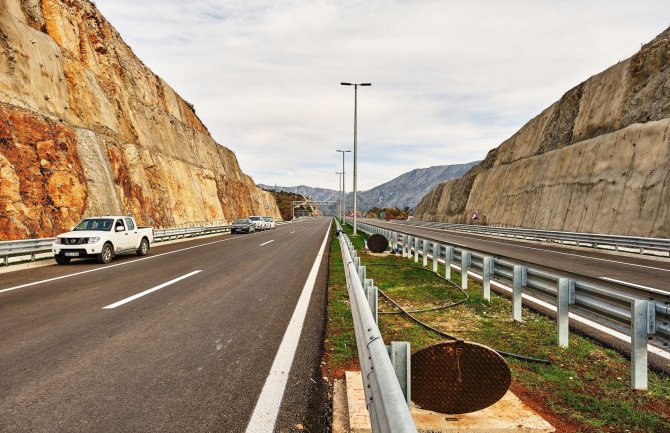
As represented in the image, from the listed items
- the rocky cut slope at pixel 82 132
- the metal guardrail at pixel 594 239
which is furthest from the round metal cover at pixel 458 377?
the rocky cut slope at pixel 82 132

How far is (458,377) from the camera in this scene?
3311 mm

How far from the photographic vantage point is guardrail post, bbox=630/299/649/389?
4008 millimetres

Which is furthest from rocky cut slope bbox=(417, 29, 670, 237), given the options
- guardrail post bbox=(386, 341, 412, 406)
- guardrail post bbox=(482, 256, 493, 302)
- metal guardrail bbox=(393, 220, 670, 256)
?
guardrail post bbox=(386, 341, 412, 406)

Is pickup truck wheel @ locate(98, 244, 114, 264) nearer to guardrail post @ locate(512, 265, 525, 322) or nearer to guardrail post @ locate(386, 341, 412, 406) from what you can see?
guardrail post @ locate(512, 265, 525, 322)

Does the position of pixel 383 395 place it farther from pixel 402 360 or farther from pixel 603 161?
pixel 603 161

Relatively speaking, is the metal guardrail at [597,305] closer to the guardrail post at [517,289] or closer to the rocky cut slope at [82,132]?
the guardrail post at [517,289]

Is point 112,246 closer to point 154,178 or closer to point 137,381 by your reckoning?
point 137,381

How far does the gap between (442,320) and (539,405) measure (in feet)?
9.81

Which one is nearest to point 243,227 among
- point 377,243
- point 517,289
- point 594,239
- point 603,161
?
point 377,243

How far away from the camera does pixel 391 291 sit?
30.3 feet

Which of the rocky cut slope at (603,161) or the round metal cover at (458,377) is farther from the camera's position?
the rocky cut slope at (603,161)

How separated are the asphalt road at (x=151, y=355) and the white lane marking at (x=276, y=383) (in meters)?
0.06

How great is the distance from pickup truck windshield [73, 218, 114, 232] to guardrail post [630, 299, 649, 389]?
15684 mm

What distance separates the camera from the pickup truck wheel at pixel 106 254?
14317 millimetres
